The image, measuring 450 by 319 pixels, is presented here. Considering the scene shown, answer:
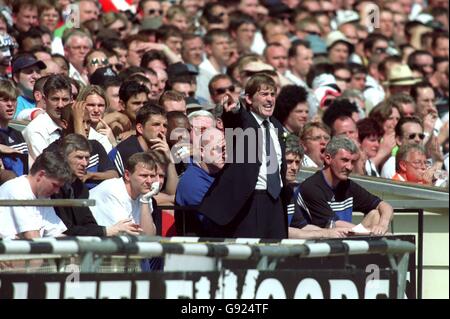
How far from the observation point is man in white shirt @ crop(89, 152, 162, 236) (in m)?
10.7

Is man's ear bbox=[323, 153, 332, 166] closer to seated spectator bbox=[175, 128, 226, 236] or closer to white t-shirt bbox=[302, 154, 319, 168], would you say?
seated spectator bbox=[175, 128, 226, 236]

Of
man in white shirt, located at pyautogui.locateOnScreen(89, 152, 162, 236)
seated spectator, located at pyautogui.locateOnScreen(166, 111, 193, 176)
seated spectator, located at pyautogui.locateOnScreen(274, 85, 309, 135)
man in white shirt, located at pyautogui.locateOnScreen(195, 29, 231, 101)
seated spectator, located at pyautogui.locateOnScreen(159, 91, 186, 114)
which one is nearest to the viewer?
man in white shirt, located at pyautogui.locateOnScreen(89, 152, 162, 236)

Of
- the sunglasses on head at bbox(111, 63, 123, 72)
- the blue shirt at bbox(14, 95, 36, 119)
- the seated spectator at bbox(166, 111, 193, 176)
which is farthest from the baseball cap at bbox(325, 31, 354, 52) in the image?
the seated spectator at bbox(166, 111, 193, 176)

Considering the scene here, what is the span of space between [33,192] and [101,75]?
450cm

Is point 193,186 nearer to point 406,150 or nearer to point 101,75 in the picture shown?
point 101,75

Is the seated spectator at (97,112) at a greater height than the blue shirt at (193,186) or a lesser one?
greater

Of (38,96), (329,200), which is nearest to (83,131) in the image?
(38,96)

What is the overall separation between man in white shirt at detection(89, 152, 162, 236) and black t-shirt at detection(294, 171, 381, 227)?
1.66m

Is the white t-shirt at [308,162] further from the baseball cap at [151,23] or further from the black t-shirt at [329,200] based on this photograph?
the baseball cap at [151,23]

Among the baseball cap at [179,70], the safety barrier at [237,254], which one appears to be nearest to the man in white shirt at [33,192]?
the safety barrier at [237,254]

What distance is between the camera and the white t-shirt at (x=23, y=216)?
964 cm

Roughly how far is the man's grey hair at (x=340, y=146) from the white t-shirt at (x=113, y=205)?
2.01m
